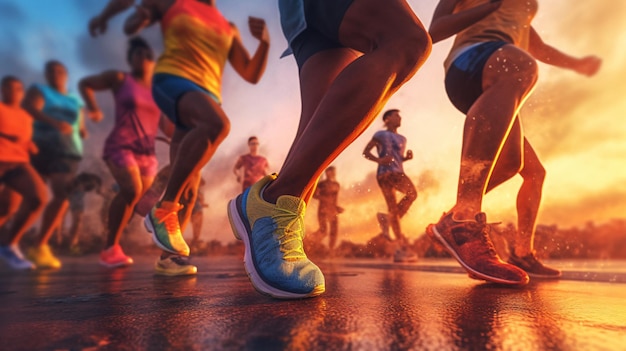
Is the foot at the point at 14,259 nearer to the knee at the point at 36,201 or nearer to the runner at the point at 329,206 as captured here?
the knee at the point at 36,201

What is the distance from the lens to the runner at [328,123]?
112 centimetres

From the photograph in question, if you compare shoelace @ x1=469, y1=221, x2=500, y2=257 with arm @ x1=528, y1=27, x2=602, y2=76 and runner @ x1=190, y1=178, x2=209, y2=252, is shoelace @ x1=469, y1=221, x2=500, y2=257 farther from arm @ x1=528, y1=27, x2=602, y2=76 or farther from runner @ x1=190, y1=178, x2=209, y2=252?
runner @ x1=190, y1=178, x2=209, y2=252

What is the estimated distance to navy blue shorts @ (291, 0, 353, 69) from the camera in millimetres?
1166

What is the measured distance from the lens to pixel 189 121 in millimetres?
2266

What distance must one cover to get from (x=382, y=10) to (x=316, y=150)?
425mm

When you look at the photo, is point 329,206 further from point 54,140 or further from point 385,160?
point 54,140

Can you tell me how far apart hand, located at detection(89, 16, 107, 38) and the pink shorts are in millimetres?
1286

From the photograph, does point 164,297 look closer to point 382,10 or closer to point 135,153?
Result: point 382,10

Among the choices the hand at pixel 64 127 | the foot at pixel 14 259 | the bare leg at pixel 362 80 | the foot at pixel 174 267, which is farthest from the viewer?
the hand at pixel 64 127

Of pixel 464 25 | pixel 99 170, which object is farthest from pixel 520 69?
pixel 99 170

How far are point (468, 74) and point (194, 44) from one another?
153 cm

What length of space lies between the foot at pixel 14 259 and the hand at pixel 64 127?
1.28 metres

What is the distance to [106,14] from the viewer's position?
247 cm

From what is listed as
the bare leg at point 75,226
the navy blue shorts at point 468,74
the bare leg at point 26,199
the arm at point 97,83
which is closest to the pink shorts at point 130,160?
the arm at point 97,83
